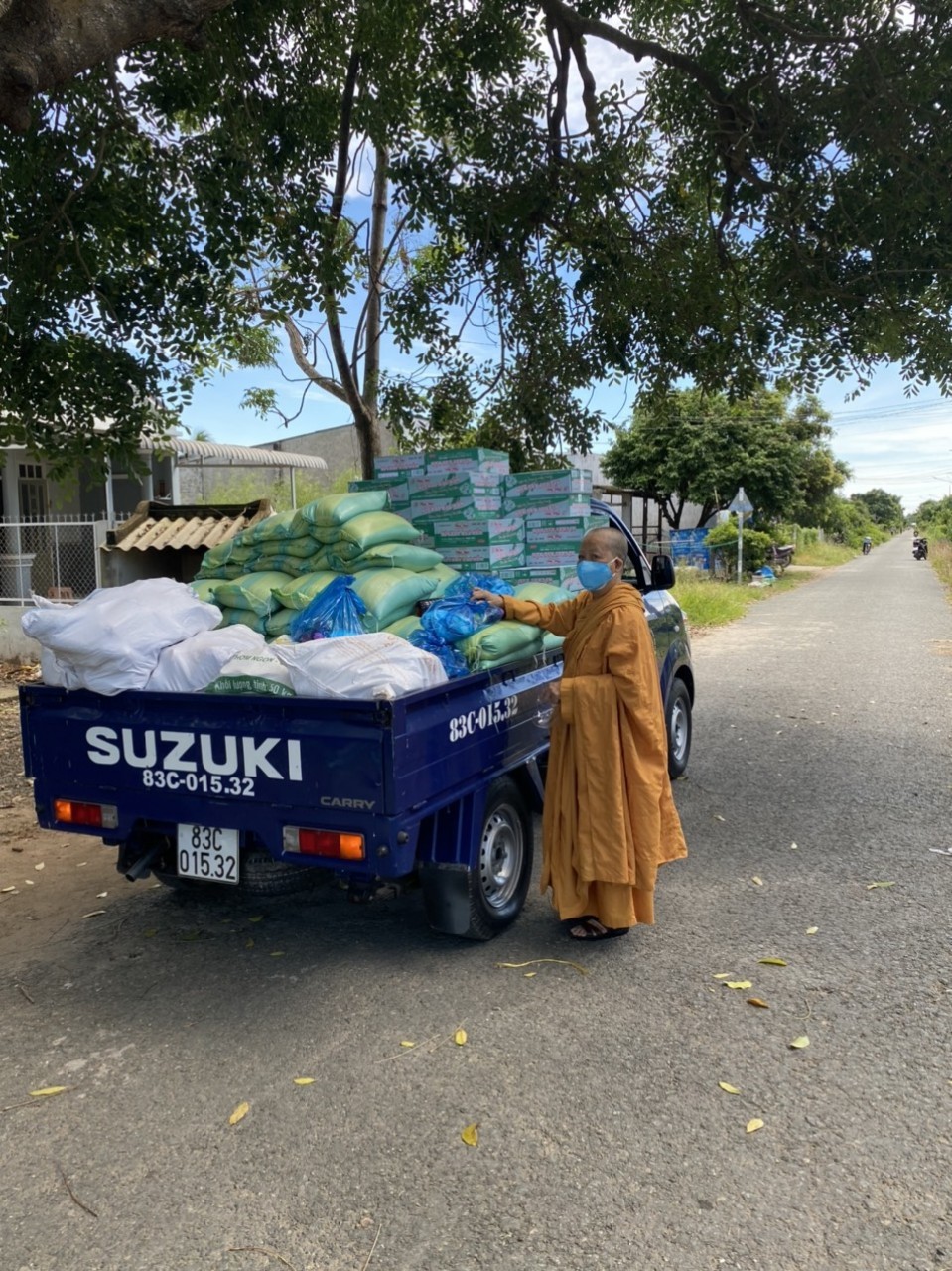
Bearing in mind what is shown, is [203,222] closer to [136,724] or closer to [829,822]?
[136,724]

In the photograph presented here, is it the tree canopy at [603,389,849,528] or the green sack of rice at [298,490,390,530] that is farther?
the tree canopy at [603,389,849,528]

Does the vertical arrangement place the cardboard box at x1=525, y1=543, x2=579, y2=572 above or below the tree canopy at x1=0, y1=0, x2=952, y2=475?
below

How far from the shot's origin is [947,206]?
20.4 ft

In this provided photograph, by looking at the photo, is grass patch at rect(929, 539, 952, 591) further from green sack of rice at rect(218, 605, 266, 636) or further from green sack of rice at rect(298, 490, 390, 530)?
green sack of rice at rect(218, 605, 266, 636)

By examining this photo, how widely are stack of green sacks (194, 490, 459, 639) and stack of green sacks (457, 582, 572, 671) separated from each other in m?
0.39

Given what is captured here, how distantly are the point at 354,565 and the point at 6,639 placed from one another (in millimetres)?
9102

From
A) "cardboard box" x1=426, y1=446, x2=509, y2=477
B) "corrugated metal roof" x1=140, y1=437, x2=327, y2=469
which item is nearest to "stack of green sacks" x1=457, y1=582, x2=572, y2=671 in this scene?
"cardboard box" x1=426, y1=446, x2=509, y2=477

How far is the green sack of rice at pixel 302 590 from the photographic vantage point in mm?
4262

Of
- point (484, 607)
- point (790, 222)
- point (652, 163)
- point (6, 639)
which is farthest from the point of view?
point (6, 639)

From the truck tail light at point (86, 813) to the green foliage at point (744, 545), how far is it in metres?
25.4

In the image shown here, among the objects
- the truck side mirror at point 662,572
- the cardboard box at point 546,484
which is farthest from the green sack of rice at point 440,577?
the truck side mirror at point 662,572

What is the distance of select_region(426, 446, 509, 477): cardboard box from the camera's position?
15.8ft

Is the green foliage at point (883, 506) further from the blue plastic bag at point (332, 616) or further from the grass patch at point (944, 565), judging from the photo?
the blue plastic bag at point (332, 616)

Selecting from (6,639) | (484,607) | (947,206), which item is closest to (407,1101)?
(484,607)
